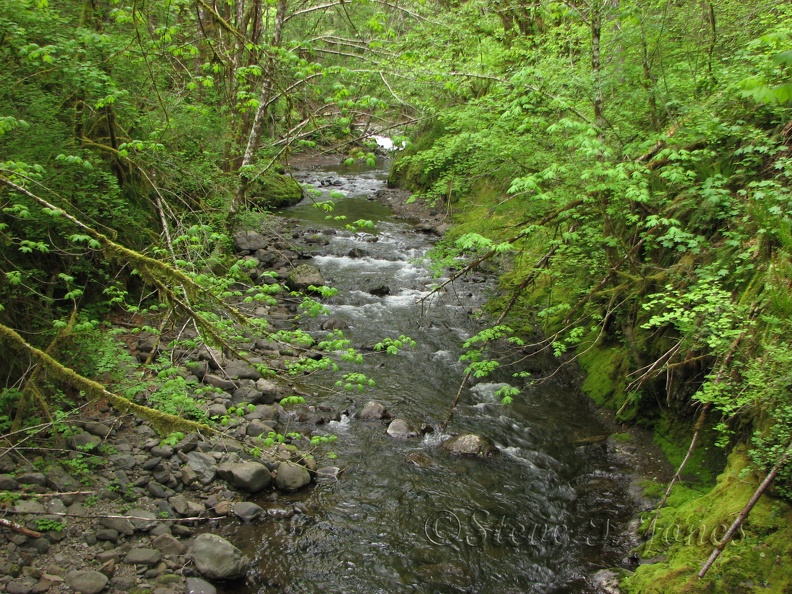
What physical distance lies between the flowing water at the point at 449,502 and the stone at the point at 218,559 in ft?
0.73

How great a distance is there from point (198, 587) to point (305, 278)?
859 centimetres

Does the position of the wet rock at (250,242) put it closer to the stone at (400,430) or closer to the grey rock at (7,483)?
the stone at (400,430)

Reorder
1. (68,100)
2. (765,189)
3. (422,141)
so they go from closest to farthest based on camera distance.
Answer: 1. (765,189)
2. (68,100)
3. (422,141)

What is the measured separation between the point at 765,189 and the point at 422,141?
18.2 metres

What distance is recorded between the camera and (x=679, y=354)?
6.39 metres

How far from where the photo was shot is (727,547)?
435 cm

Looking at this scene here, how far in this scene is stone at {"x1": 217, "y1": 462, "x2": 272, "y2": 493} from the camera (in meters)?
6.20

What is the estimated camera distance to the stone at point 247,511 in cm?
584

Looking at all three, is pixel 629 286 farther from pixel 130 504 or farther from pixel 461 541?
pixel 130 504

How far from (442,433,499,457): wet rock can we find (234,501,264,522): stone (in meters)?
2.79

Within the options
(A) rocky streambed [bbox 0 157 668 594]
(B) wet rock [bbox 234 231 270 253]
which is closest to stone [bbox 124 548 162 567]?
(A) rocky streambed [bbox 0 157 668 594]

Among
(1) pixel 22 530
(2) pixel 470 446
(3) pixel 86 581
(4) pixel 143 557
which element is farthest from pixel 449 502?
(1) pixel 22 530

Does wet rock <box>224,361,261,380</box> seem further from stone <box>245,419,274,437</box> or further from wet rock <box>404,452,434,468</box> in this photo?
wet rock <box>404,452,434,468</box>

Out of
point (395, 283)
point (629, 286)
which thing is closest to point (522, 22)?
point (395, 283)
